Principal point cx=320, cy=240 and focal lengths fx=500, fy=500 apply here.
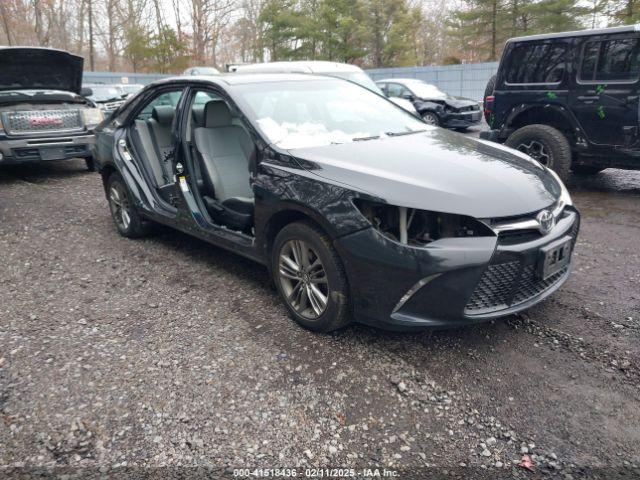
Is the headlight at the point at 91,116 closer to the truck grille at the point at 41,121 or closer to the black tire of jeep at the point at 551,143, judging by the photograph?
the truck grille at the point at 41,121

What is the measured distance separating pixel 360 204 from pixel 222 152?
1897 mm

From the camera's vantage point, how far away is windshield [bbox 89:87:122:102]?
15.3 meters

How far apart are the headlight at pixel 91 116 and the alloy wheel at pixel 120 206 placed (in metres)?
4.08

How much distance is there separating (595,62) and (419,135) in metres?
3.71

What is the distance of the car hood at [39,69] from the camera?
773 centimetres

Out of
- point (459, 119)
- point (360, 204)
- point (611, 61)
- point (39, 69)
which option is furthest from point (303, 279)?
point (459, 119)

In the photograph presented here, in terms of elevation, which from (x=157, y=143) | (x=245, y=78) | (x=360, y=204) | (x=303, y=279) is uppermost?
(x=245, y=78)

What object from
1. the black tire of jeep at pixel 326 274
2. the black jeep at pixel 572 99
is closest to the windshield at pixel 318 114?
the black tire of jeep at pixel 326 274

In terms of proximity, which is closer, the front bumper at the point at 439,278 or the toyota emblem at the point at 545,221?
the front bumper at the point at 439,278

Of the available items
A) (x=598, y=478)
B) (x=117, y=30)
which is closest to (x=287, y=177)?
(x=598, y=478)

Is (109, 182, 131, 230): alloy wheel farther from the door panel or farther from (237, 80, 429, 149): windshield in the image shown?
the door panel

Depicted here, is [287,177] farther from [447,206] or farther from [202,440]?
[202,440]

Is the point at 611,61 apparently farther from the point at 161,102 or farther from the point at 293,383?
the point at 293,383

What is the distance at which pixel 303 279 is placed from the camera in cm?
310
